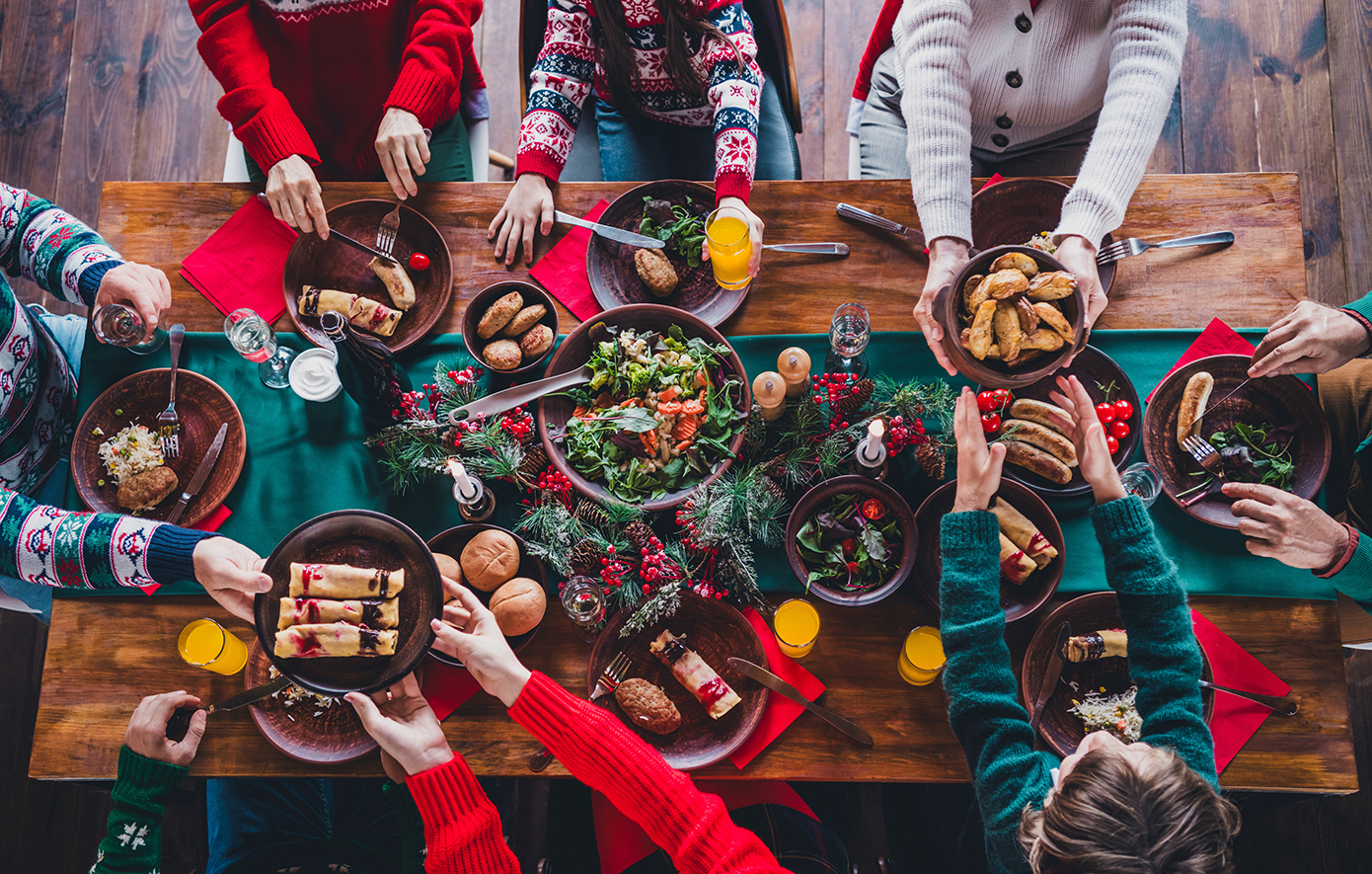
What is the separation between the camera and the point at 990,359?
1.40 m

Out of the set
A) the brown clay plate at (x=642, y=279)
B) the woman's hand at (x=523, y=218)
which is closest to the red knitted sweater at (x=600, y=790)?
the brown clay plate at (x=642, y=279)

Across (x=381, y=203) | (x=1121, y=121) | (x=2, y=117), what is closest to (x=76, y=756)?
(x=381, y=203)

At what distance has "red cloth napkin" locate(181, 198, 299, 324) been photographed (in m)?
1.82

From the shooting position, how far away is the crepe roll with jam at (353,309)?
1748 mm

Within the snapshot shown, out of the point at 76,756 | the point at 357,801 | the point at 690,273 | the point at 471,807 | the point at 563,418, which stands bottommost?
the point at 357,801

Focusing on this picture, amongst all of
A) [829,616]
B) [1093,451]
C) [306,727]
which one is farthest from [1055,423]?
[306,727]

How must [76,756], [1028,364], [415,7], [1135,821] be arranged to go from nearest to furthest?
[1135,821]
[1028,364]
[76,756]
[415,7]

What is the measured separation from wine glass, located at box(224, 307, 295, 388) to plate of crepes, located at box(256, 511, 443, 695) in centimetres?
49

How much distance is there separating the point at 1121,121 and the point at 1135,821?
145 centimetres

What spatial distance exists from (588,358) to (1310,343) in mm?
1590

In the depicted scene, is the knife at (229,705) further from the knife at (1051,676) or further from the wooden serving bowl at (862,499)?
the knife at (1051,676)

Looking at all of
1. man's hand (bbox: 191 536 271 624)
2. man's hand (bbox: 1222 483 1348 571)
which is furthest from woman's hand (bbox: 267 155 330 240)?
man's hand (bbox: 1222 483 1348 571)

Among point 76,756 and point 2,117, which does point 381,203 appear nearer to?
point 76,756

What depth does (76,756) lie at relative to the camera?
1.58 m
